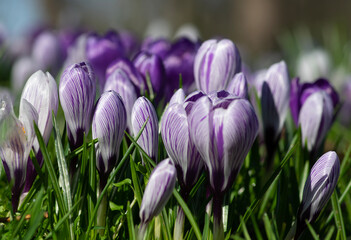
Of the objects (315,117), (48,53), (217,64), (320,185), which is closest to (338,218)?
(320,185)

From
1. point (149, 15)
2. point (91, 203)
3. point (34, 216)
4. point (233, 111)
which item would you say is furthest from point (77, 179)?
point (149, 15)

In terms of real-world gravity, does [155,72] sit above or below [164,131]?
above

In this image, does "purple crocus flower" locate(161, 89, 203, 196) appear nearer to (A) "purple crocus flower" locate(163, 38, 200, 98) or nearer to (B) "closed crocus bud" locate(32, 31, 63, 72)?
(A) "purple crocus flower" locate(163, 38, 200, 98)

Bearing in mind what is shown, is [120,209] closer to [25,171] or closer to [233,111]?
[25,171]

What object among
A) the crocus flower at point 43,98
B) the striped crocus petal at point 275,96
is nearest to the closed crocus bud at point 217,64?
the striped crocus petal at point 275,96

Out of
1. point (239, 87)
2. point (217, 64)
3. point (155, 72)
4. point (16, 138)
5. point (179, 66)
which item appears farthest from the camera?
point (179, 66)

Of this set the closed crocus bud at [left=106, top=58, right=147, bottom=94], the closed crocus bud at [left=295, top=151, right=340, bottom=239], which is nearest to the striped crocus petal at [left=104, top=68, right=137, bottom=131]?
the closed crocus bud at [left=106, top=58, right=147, bottom=94]

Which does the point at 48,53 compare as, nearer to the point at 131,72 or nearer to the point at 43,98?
the point at 131,72
